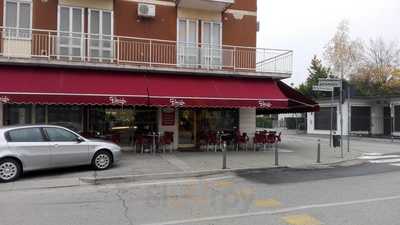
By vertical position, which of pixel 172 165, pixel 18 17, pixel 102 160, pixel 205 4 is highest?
pixel 205 4

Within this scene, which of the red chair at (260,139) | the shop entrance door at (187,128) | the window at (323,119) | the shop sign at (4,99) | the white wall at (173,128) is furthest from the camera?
the window at (323,119)

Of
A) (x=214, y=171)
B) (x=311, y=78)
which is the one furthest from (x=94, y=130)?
(x=311, y=78)

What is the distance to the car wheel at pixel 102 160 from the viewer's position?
14.4 m

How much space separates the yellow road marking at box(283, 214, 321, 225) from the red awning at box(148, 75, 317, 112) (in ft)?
33.0

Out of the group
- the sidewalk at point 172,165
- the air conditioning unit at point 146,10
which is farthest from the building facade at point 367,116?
the air conditioning unit at point 146,10

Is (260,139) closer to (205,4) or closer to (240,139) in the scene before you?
(240,139)

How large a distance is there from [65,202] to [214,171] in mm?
5668

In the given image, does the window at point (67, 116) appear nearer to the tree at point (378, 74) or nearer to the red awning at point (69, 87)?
the red awning at point (69, 87)

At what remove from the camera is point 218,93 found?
18.9 meters

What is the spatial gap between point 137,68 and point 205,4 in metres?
4.74

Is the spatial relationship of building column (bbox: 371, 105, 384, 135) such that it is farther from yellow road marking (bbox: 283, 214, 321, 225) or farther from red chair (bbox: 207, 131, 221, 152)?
yellow road marking (bbox: 283, 214, 321, 225)

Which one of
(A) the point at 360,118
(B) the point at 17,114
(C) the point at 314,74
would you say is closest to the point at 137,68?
(B) the point at 17,114

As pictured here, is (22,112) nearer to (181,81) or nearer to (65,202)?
(181,81)

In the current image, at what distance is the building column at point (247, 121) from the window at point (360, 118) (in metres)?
19.7
